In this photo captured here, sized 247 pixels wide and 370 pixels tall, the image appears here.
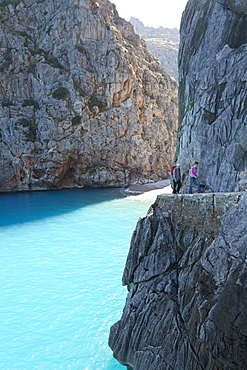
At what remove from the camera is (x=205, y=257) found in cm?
702

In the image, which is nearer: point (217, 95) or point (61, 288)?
point (217, 95)

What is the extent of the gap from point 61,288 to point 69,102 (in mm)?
39537

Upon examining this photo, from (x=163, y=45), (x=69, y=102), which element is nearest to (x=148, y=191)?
(x=69, y=102)

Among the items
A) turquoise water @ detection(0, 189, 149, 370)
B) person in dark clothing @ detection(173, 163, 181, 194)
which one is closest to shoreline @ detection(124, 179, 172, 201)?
turquoise water @ detection(0, 189, 149, 370)

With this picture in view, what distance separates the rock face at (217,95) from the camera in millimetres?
11227

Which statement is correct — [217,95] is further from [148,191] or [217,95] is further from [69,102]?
[69,102]

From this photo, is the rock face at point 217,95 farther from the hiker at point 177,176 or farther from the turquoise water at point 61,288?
the turquoise water at point 61,288

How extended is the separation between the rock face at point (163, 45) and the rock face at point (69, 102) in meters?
73.8

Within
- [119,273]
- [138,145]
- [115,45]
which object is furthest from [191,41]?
[115,45]

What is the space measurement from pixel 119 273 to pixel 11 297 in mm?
5863

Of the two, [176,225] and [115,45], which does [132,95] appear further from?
[176,225]

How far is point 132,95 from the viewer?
161ft

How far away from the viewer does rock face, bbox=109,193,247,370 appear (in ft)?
19.6

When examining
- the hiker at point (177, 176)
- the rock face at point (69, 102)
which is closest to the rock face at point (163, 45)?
the rock face at point (69, 102)
